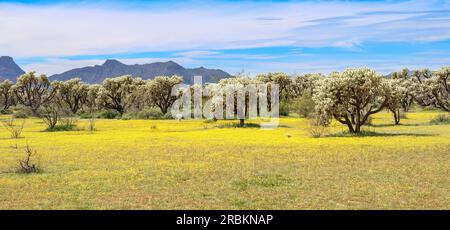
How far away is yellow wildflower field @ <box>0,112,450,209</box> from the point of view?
1518 centimetres

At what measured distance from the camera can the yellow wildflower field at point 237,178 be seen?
15.2 m

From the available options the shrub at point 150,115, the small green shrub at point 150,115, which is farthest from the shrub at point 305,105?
the small green shrub at point 150,115

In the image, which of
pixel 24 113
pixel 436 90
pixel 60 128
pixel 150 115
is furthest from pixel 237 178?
pixel 24 113

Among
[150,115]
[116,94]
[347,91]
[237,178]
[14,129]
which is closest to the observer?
[237,178]

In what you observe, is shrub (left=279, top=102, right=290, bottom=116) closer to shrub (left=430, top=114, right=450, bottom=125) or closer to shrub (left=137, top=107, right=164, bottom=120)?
shrub (left=137, top=107, right=164, bottom=120)

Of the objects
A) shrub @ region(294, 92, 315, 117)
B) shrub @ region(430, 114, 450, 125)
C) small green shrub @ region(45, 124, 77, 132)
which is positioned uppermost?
shrub @ region(294, 92, 315, 117)

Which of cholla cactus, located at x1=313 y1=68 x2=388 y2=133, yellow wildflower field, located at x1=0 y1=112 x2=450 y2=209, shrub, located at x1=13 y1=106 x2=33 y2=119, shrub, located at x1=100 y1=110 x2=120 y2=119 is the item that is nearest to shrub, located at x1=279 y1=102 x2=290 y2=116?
shrub, located at x1=100 y1=110 x2=120 y2=119

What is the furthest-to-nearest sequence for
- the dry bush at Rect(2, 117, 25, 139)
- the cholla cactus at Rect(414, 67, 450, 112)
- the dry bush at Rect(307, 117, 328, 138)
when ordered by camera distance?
1. the cholla cactus at Rect(414, 67, 450, 112)
2. the dry bush at Rect(2, 117, 25, 139)
3. the dry bush at Rect(307, 117, 328, 138)

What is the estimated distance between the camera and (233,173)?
20.6 metres

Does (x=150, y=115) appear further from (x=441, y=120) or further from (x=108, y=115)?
(x=441, y=120)

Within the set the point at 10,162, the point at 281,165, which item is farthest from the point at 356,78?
the point at 10,162

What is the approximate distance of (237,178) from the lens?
19.3 metres
